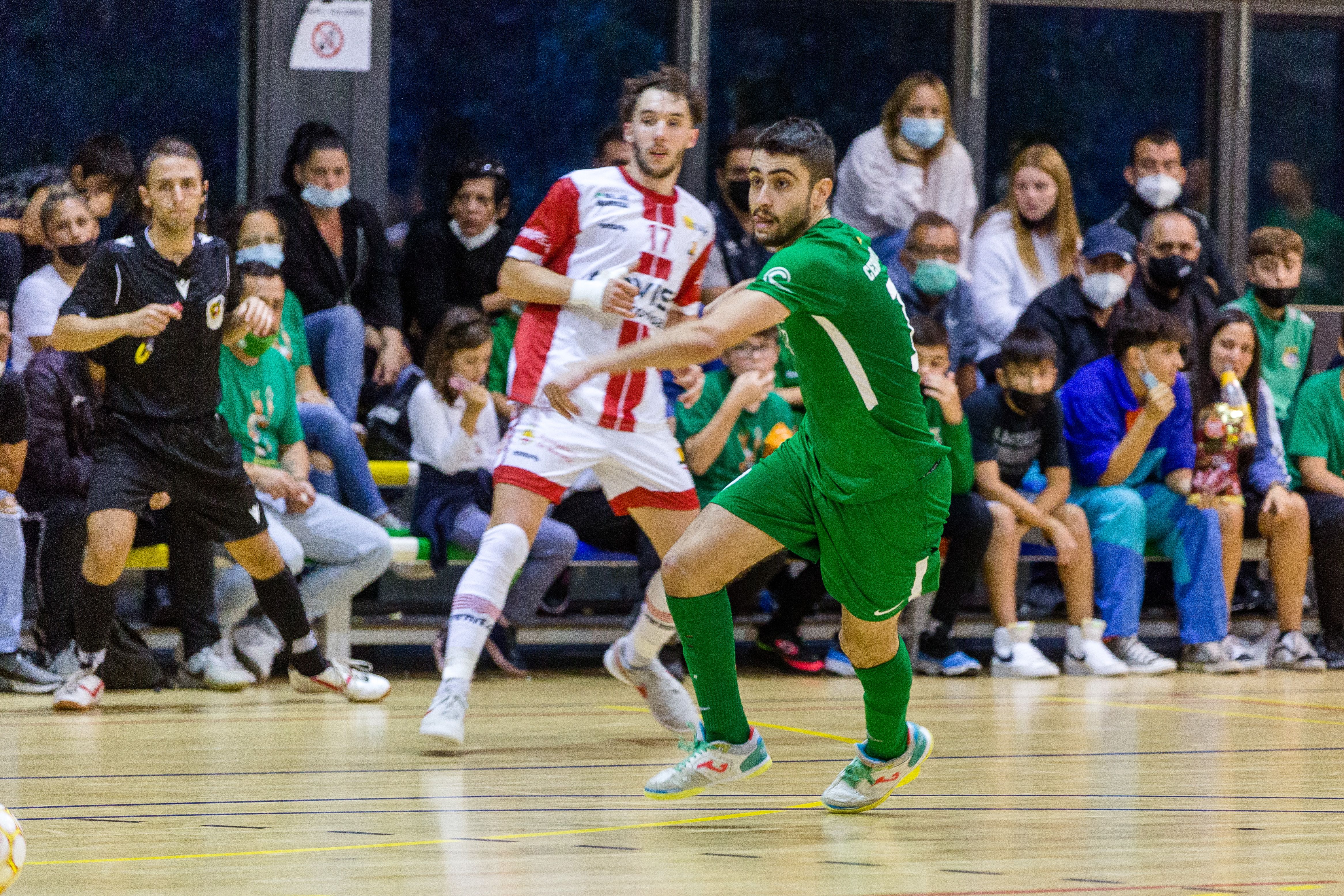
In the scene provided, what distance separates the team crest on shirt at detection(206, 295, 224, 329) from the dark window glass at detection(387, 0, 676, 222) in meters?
2.65

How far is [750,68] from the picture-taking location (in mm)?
9078

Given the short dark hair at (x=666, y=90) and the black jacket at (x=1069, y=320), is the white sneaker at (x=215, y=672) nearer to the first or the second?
the short dark hair at (x=666, y=90)

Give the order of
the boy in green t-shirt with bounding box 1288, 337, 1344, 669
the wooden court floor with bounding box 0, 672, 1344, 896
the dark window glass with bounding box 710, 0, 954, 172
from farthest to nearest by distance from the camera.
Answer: the dark window glass with bounding box 710, 0, 954, 172
the boy in green t-shirt with bounding box 1288, 337, 1344, 669
the wooden court floor with bounding box 0, 672, 1344, 896

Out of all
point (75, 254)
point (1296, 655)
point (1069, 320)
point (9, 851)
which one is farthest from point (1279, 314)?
point (9, 851)

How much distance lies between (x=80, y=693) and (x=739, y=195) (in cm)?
366

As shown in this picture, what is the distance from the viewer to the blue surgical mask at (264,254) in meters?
7.04

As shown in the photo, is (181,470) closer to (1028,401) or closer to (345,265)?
(345,265)

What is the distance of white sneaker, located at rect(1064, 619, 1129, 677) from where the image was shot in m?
7.40

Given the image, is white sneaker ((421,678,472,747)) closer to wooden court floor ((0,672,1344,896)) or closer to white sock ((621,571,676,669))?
wooden court floor ((0,672,1344,896))

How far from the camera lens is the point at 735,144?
7.84m

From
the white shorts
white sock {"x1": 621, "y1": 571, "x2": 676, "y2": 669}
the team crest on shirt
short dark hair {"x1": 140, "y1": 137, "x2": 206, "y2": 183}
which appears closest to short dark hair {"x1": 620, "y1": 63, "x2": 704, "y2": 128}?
the white shorts

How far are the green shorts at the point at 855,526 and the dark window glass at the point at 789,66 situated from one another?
534 cm

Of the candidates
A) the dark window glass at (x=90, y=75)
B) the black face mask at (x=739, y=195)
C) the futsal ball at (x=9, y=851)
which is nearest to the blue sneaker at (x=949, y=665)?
the black face mask at (x=739, y=195)

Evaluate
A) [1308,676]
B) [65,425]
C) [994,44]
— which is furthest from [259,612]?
[994,44]
